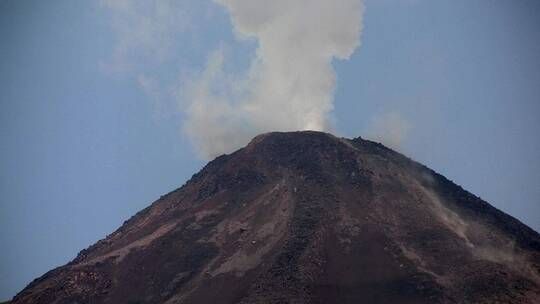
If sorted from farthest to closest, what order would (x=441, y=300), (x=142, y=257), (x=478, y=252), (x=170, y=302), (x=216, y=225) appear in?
(x=216, y=225), (x=142, y=257), (x=478, y=252), (x=170, y=302), (x=441, y=300)

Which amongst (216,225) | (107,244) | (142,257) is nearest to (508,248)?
(216,225)

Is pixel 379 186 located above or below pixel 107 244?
below

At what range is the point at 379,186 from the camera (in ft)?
173

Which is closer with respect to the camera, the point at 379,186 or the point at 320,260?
the point at 320,260

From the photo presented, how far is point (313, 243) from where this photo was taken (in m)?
43.7

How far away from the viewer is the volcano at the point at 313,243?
39.1 meters

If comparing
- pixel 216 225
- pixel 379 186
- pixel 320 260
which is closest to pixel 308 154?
pixel 379 186

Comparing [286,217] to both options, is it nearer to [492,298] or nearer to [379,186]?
[379,186]

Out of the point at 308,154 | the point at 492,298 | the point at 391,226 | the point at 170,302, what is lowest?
the point at 492,298

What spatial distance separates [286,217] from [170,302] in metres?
14.2

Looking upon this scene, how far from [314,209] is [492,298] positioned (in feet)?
59.3

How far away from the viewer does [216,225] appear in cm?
5069

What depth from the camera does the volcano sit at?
39094 millimetres

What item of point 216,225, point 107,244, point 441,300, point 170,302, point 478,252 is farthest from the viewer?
point 107,244
